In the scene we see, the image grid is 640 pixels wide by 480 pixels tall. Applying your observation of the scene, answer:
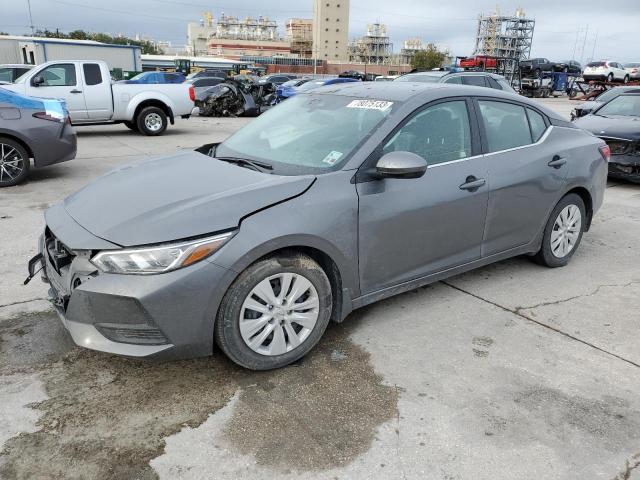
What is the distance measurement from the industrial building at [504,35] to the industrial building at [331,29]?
104 feet

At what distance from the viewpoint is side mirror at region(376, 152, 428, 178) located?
3102 mm

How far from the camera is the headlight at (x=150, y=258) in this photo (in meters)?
2.63

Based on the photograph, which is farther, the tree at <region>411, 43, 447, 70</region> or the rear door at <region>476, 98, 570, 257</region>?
the tree at <region>411, 43, 447, 70</region>

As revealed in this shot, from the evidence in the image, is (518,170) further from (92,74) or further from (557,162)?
(92,74)

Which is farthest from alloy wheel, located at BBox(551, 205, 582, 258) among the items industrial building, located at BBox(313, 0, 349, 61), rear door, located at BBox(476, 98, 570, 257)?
industrial building, located at BBox(313, 0, 349, 61)

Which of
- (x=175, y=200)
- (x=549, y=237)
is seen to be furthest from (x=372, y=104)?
(x=549, y=237)

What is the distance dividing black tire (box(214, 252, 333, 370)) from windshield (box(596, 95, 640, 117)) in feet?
28.4

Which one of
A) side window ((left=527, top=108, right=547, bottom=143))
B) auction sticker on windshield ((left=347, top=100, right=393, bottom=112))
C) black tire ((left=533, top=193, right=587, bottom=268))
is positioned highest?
auction sticker on windshield ((left=347, top=100, right=393, bottom=112))

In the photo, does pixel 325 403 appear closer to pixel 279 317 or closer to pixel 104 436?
pixel 279 317

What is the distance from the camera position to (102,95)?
501 inches

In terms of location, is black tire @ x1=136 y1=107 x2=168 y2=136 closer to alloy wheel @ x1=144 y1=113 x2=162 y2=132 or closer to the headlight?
alloy wheel @ x1=144 y1=113 x2=162 y2=132

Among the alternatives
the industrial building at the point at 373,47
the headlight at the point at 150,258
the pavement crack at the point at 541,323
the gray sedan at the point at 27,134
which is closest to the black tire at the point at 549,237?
the pavement crack at the point at 541,323

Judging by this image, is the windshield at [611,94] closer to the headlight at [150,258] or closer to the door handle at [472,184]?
the door handle at [472,184]

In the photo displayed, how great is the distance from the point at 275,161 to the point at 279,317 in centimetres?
108
